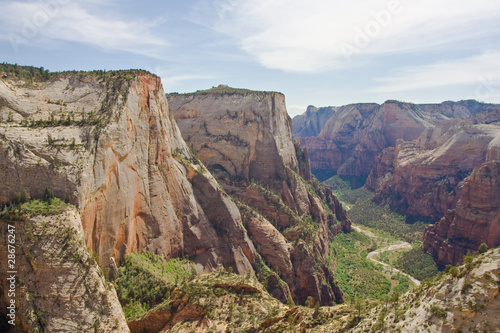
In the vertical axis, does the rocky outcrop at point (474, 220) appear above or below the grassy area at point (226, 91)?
below

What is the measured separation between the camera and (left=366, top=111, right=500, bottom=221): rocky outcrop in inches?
4355

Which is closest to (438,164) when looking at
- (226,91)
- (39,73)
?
(226,91)

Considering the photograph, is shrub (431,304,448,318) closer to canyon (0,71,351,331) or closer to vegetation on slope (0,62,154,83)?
canyon (0,71,351,331)

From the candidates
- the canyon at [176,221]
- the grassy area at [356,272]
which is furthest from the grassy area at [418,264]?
the grassy area at [356,272]

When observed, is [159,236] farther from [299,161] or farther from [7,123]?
[299,161]

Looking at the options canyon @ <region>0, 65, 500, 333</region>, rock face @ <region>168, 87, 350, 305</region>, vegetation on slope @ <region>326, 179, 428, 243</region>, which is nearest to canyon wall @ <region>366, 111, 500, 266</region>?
canyon @ <region>0, 65, 500, 333</region>

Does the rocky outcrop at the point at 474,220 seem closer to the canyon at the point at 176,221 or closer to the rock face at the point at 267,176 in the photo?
the canyon at the point at 176,221

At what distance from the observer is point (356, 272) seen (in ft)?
246

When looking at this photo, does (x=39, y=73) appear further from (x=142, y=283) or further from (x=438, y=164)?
(x=438, y=164)

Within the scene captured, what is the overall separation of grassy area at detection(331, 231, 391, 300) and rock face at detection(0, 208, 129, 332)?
147ft

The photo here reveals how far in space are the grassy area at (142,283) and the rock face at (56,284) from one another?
5.88 m

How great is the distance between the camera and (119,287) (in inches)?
1399

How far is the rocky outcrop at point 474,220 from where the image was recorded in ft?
243

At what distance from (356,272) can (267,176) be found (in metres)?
29.0
